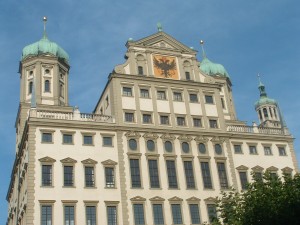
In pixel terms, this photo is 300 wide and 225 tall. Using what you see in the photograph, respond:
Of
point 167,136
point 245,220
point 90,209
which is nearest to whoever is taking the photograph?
point 245,220

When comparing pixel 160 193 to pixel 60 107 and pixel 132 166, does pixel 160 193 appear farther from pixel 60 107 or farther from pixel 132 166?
pixel 60 107

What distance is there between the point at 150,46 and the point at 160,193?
2008 cm

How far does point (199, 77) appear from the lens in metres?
63.5

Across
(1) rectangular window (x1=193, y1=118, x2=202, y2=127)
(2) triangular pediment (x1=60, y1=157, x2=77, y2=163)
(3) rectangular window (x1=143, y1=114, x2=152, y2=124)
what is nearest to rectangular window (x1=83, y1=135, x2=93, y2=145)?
(2) triangular pediment (x1=60, y1=157, x2=77, y2=163)

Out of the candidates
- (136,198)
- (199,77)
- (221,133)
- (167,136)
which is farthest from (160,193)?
(199,77)

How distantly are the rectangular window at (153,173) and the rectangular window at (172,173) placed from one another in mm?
1496

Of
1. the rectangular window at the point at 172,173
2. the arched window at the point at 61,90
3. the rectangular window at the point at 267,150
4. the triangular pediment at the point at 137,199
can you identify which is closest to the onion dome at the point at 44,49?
the arched window at the point at 61,90

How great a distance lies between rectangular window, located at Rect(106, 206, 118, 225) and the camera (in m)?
50.1

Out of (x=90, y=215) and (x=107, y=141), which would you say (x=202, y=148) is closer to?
(x=107, y=141)

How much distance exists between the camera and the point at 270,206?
33250 mm

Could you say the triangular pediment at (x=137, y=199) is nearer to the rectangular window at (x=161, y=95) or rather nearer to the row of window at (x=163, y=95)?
the row of window at (x=163, y=95)

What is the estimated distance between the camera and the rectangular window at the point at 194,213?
53209mm

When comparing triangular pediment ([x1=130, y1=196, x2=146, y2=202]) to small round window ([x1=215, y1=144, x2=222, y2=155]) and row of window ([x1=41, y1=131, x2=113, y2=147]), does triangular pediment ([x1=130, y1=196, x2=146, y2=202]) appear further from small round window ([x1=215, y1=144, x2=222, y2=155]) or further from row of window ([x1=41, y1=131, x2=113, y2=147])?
small round window ([x1=215, y1=144, x2=222, y2=155])

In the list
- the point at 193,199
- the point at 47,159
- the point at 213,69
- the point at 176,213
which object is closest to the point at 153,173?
the point at 176,213
